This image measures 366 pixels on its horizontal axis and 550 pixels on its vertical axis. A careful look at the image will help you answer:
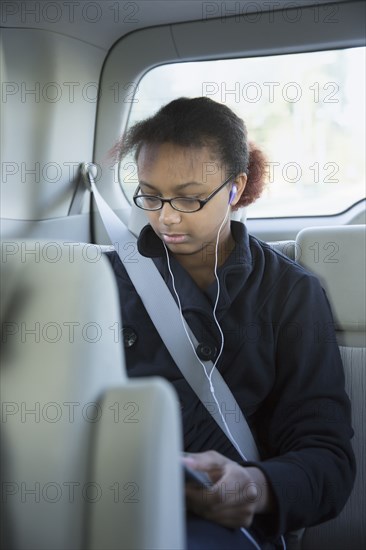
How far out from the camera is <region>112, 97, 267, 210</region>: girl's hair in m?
1.68

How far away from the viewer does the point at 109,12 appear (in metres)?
2.31

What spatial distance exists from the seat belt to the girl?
0.08ft

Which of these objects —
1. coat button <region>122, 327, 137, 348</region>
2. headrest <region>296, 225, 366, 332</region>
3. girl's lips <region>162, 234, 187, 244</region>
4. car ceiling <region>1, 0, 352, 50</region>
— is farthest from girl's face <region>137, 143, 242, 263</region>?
car ceiling <region>1, 0, 352, 50</region>

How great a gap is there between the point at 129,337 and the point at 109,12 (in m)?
1.17

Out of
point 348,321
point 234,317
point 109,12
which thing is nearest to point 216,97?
point 109,12

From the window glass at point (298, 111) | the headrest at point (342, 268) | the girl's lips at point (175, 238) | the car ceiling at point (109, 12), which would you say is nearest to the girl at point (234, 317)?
the girl's lips at point (175, 238)

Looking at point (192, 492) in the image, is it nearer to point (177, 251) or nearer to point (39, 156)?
point (177, 251)

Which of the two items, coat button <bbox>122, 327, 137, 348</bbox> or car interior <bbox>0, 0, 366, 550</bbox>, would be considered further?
car interior <bbox>0, 0, 366, 550</bbox>

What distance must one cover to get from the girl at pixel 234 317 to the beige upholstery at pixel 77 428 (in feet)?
2.17

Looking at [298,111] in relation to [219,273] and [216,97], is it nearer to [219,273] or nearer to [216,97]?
[216,97]

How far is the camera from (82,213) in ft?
8.66

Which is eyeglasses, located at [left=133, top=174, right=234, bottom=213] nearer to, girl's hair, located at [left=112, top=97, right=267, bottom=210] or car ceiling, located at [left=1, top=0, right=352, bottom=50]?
girl's hair, located at [left=112, top=97, right=267, bottom=210]

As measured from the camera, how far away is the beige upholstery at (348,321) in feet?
6.05

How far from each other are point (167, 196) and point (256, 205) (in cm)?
105
